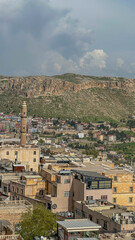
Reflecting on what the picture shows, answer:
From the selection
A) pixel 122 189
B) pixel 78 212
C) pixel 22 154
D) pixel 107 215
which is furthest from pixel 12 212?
pixel 22 154

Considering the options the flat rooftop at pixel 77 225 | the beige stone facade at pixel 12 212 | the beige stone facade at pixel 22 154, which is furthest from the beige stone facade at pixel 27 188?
the beige stone facade at pixel 22 154

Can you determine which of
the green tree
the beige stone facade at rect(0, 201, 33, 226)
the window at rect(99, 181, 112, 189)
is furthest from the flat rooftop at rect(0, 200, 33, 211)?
the window at rect(99, 181, 112, 189)

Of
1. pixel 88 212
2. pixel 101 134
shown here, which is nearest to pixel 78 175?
pixel 88 212

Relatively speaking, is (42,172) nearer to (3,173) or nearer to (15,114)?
(3,173)

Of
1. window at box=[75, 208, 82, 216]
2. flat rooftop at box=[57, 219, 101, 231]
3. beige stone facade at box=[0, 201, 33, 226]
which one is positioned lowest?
window at box=[75, 208, 82, 216]

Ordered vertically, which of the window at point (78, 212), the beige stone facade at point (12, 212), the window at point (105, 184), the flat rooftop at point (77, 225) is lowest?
the window at point (78, 212)

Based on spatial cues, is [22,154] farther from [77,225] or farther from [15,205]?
[77,225]

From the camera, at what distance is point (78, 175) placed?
40.7 meters

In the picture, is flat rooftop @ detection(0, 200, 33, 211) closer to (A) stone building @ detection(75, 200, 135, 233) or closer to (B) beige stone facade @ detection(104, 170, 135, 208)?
(A) stone building @ detection(75, 200, 135, 233)

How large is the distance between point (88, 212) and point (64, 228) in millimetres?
8537

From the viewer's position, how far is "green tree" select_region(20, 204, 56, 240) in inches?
1165

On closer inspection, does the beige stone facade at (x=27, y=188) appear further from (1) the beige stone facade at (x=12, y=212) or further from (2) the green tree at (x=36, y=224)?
(2) the green tree at (x=36, y=224)

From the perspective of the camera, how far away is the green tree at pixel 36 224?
29594 millimetres

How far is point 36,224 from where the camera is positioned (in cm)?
3055
